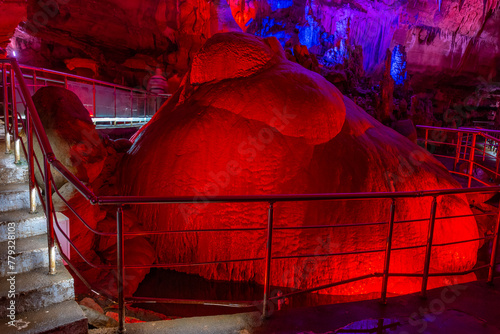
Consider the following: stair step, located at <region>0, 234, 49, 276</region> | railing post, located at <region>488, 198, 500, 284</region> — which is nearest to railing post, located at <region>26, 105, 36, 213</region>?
stair step, located at <region>0, 234, 49, 276</region>

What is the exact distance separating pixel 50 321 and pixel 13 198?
1151 mm

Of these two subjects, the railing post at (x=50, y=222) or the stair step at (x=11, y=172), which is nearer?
the railing post at (x=50, y=222)

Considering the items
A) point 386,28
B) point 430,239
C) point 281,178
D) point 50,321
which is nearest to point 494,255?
point 430,239

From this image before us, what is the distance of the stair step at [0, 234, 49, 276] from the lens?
7.64 ft

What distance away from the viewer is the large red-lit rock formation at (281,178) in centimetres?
571

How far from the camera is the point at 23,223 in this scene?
2.59 m

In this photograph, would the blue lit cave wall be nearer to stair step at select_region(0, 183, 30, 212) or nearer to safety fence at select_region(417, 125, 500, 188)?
safety fence at select_region(417, 125, 500, 188)

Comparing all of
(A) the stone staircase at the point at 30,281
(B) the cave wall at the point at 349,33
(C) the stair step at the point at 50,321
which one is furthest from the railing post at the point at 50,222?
(B) the cave wall at the point at 349,33

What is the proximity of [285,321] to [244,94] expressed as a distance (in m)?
4.36

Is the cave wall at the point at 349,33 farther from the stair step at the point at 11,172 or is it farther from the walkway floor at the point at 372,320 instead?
the walkway floor at the point at 372,320

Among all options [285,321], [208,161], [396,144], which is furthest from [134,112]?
[285,321]

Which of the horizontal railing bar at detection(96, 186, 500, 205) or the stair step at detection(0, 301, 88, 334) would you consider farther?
the horizontal railing bar at detection(96, 186, 500, 205)

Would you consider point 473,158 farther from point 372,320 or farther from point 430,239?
point 372,320

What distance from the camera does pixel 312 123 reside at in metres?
A: 6.10
